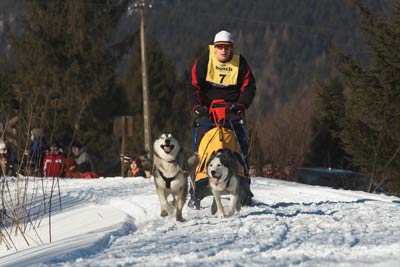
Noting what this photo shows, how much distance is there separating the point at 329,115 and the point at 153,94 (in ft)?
90.1

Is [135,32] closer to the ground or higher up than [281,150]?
higher up

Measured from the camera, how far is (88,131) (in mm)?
32094

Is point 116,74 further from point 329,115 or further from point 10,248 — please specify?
point 10,248

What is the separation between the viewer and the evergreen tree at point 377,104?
15438 mm

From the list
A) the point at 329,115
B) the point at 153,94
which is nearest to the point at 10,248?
the point at 329,115

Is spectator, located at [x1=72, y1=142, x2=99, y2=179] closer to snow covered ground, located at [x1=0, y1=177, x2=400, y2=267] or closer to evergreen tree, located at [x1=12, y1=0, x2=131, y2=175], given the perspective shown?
snow covered ground, located at [x1=0, y1=177, x2=400, y2=267]

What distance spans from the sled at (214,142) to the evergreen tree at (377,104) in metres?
8.09

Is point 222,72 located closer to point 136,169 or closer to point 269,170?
point 269,170

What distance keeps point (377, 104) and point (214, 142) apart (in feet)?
28.9

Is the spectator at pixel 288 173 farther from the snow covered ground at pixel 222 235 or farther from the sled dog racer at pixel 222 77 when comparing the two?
the sled dog racer at pixel 222 77

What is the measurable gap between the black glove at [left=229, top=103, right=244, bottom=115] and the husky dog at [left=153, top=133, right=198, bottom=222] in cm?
72

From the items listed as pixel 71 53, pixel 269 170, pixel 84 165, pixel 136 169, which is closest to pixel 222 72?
pixel 269 170

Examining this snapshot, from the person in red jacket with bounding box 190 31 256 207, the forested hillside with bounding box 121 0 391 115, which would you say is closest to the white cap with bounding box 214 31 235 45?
the person in red jacket with bounding box 190 31 256 207

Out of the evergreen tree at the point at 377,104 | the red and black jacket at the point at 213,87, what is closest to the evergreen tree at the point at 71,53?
the evergreen tree at the point at 377,104
